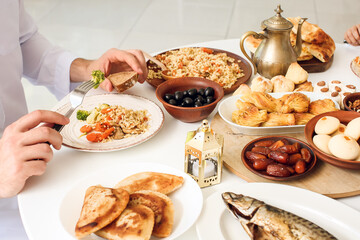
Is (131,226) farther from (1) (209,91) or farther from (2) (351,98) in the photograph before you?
(2) (351,98)

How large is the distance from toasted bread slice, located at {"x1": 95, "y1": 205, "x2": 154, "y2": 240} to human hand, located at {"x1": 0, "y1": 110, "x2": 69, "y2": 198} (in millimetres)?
300

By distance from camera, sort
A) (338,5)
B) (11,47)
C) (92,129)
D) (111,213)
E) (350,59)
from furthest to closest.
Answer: (338,5) → (350,59) → (11,47) → (92,129) → (111,213)

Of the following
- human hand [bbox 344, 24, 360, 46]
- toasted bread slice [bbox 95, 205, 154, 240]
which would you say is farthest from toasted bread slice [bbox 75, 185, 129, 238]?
human hand [bbox 344, 24, 360, 46]

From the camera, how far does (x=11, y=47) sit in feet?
4.85

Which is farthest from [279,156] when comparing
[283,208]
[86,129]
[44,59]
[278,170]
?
[44,59]

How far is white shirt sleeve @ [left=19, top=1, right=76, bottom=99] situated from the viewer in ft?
5.42

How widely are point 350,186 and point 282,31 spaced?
666 millimetres

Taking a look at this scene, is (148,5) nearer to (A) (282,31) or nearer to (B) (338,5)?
(B) (338,5)

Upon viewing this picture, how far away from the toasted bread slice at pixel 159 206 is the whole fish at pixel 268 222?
13 centimetres

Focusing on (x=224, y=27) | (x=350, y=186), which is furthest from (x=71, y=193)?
(x=224, y=27)

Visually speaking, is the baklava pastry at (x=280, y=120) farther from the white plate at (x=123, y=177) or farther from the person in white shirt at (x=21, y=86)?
the person in white shirt at (x=21, y=86)

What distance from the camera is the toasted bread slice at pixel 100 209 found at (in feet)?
2.60

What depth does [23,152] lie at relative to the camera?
1.00 meters

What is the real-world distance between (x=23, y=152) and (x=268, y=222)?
24.4 inches
